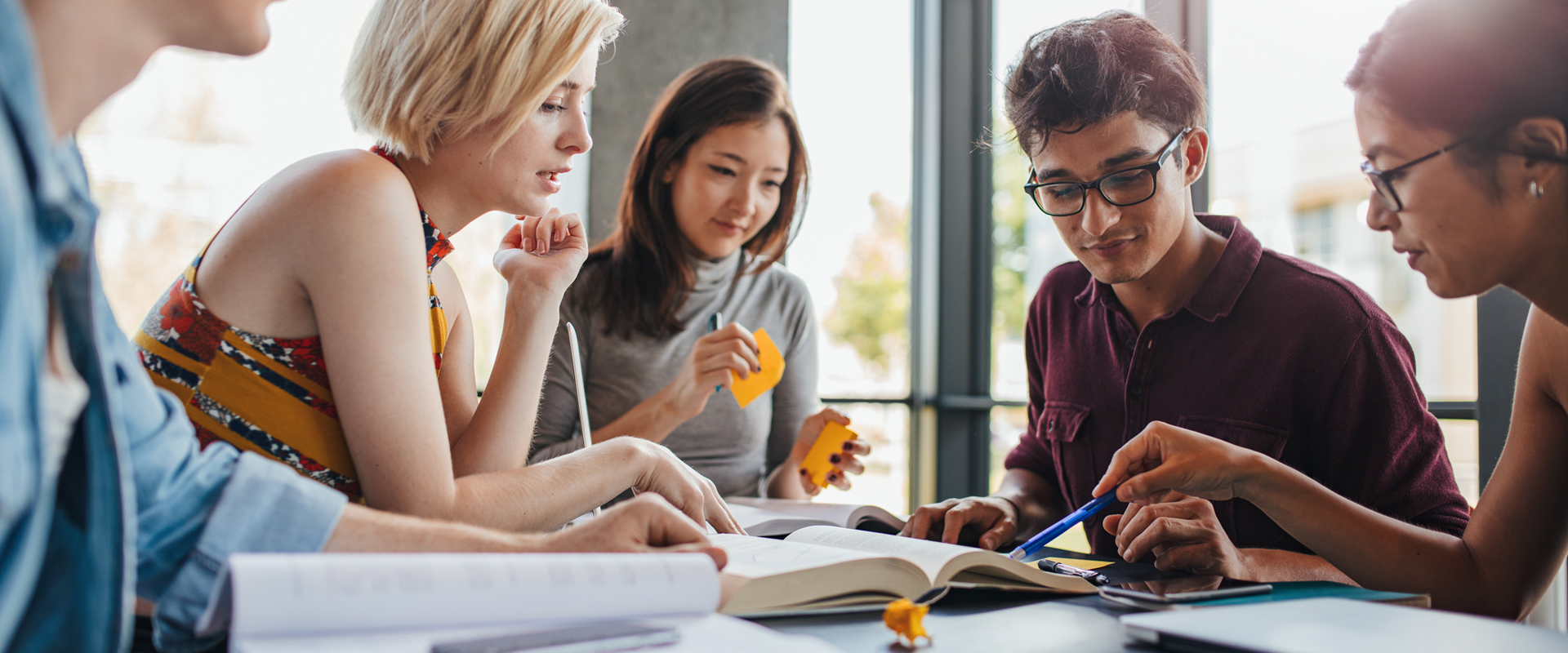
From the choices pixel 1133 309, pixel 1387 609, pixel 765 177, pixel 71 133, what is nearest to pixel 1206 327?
pixel 1133 309

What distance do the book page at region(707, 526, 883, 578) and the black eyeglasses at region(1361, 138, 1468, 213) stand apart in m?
0.75

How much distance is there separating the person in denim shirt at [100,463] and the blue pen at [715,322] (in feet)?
3.71

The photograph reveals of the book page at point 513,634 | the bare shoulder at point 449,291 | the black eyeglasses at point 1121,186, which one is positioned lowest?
the book page at point 513,634

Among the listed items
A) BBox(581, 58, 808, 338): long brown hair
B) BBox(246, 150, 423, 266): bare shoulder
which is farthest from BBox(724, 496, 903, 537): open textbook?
BBox(581, 58, 808, 338): long brown hair

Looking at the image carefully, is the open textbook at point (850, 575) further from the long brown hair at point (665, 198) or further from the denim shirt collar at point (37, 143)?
the long brown hair at point (665, 198)

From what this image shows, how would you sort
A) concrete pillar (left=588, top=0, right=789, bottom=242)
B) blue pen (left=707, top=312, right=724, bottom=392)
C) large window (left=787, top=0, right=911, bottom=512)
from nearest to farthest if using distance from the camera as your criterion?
blue pen (left=707, top=312, right=724, bottom=392), concrete pillar (left=588, top=0, right=789, bottom=242), large window (left=787, top=0, right=911, bottom=512)

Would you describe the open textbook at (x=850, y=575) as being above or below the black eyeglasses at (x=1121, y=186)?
below

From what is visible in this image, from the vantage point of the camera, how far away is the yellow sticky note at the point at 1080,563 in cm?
114

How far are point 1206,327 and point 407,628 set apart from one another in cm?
136

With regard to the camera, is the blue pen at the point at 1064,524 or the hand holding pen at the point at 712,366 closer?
the blue pen at the point at 1064,524

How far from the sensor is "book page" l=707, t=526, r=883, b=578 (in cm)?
84

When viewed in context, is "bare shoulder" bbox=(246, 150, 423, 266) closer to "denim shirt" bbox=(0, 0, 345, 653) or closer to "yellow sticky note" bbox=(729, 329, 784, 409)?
"denim shirt" bbox=(0, 0, 345, 653)

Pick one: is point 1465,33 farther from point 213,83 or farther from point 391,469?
point 213,83

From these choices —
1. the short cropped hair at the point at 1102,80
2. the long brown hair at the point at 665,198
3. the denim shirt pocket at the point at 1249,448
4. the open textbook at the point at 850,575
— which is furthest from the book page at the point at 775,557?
the long brown hair at the point at 665,198
